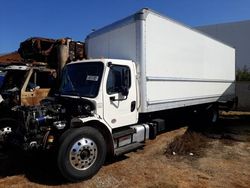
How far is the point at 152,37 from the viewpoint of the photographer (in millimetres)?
7379

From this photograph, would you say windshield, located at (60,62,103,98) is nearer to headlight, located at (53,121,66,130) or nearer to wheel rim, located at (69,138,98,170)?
headlight, located at (53,121,66,130)

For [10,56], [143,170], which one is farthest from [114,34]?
[10,56]

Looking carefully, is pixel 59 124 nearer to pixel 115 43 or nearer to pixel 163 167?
pixel 163 167

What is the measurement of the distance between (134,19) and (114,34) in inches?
31.9

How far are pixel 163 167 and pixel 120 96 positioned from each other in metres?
1.82

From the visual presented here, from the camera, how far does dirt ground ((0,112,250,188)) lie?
18.3 ft

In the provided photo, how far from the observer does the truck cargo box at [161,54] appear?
7.17 metres

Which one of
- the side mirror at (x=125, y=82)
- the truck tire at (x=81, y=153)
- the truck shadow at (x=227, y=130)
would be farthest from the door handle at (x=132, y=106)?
the truck shadow at (x=227, y=130)

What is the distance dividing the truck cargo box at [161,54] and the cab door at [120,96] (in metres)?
0.32

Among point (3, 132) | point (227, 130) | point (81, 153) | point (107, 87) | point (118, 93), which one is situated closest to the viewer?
point (81, 153)

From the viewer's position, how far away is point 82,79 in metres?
6.67

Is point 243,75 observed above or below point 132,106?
above

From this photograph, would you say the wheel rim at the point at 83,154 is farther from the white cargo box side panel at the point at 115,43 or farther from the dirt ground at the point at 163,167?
the white cargo box side panel at the point at 115,43

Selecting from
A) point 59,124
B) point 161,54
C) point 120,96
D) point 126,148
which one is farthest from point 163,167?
point 161,54
